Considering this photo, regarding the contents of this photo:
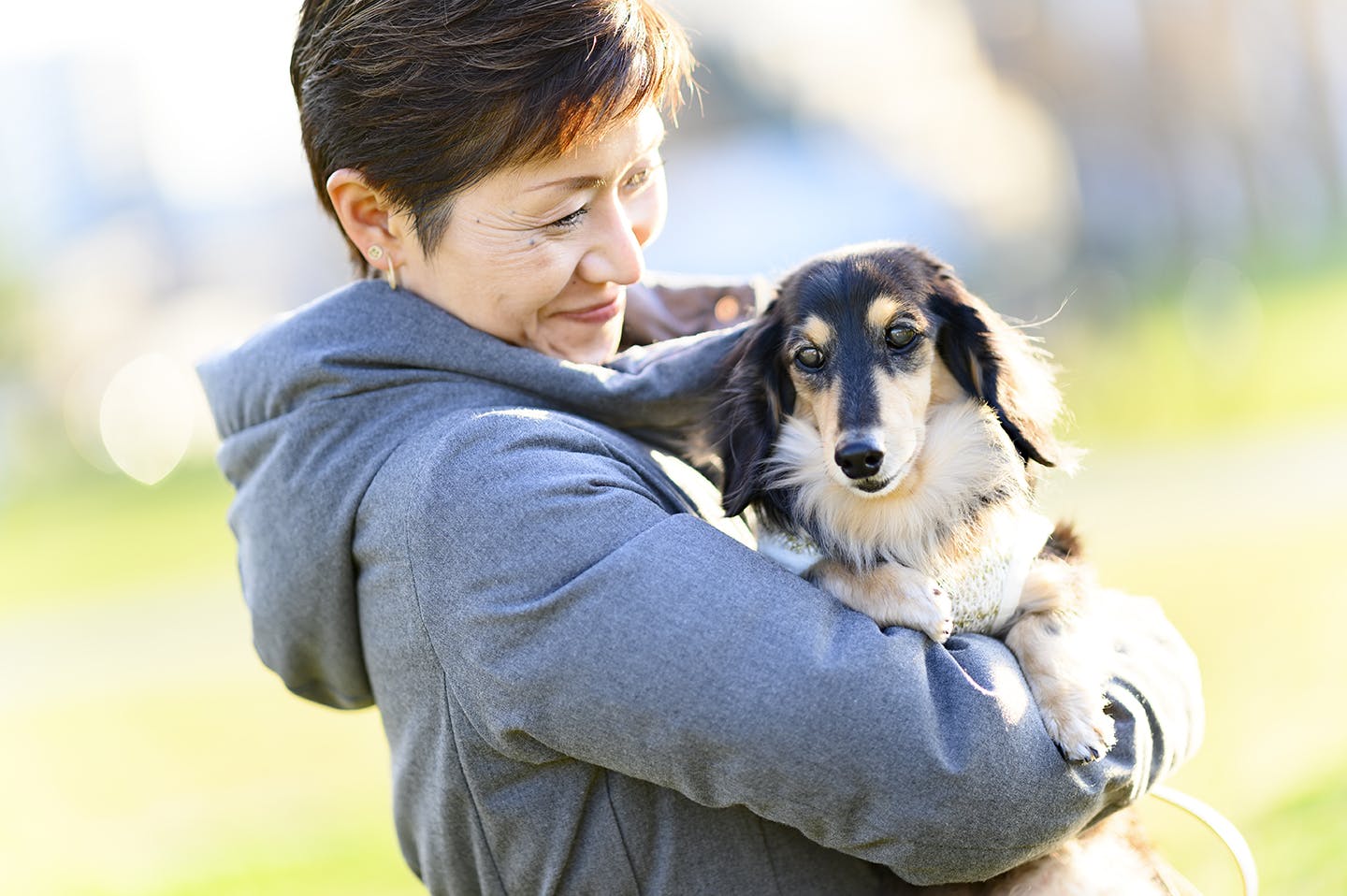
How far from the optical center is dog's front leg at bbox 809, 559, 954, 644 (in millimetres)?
2006

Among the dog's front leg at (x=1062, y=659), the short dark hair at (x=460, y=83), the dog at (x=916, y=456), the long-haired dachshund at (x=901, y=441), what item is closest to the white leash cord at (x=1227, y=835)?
the dog at (x=916, y=456)

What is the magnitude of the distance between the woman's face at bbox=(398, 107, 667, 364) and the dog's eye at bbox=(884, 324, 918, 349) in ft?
1.68

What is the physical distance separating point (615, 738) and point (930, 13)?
2456 centimetres

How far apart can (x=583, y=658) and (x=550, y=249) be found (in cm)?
80

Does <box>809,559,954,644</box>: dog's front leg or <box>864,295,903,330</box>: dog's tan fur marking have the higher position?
<box>864,295,903,330</box>: dog's tan fur marking

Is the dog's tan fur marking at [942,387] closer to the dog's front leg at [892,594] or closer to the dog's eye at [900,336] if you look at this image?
the dog's eye at [900,336]

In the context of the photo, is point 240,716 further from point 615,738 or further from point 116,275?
point 116,275

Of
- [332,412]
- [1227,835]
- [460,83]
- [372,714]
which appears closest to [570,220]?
[460,83]

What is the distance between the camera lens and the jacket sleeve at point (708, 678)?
168cm

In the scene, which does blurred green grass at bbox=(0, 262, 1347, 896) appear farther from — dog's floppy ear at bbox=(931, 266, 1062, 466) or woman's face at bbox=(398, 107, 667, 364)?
woman's face at bbox=(398, 107, 667, 364)

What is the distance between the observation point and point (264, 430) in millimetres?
2129

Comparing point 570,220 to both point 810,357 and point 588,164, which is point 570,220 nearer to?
point 588,164

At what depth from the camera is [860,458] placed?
2275mm

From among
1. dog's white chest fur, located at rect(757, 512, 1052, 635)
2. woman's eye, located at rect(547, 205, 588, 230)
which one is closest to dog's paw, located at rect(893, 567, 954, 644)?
dog's white chest fur, located at rect(757, 512, 1052, 635)
